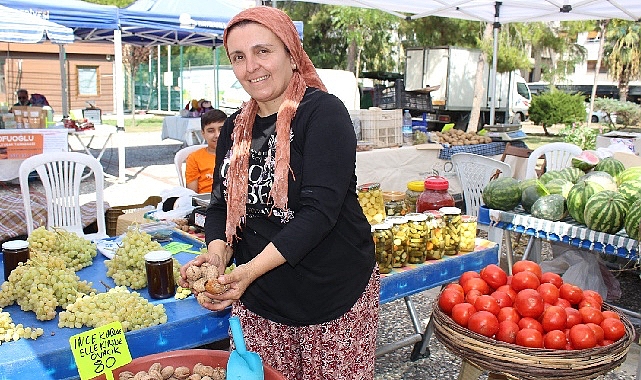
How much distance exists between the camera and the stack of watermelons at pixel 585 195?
3596 mm

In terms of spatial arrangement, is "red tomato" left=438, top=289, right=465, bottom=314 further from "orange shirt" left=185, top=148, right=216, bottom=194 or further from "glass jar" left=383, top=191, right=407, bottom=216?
"orange shirt" left=185, top=148, right=216, bottom=194

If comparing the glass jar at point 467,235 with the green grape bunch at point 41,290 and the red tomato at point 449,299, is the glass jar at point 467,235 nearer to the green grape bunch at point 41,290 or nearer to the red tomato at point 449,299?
the red tomato at point 449,299

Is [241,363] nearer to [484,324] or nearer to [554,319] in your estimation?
[484,324]

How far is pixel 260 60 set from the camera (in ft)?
5.52

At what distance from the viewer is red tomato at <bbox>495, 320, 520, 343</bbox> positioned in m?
2.04

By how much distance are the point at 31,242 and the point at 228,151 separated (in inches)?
46.6

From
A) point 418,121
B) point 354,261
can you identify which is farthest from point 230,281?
point 418,121

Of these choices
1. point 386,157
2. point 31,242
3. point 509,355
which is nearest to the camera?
point 509,355

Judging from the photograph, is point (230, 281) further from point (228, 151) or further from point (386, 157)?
point (386, 157)

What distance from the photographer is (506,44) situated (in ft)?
53.4

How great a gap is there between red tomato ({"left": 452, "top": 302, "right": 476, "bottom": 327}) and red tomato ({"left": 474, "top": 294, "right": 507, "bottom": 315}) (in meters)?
0.03

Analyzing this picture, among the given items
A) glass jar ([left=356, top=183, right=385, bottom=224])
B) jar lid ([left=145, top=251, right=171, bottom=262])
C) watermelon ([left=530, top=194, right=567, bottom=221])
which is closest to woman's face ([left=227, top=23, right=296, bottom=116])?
jar lid ([left=145, top=251, right=171, bottom=262])

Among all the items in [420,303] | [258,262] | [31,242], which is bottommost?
[420,303]

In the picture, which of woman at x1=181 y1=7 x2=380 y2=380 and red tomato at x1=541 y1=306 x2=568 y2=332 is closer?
woman at x1=181 y1=7 x2=380 y2=380
